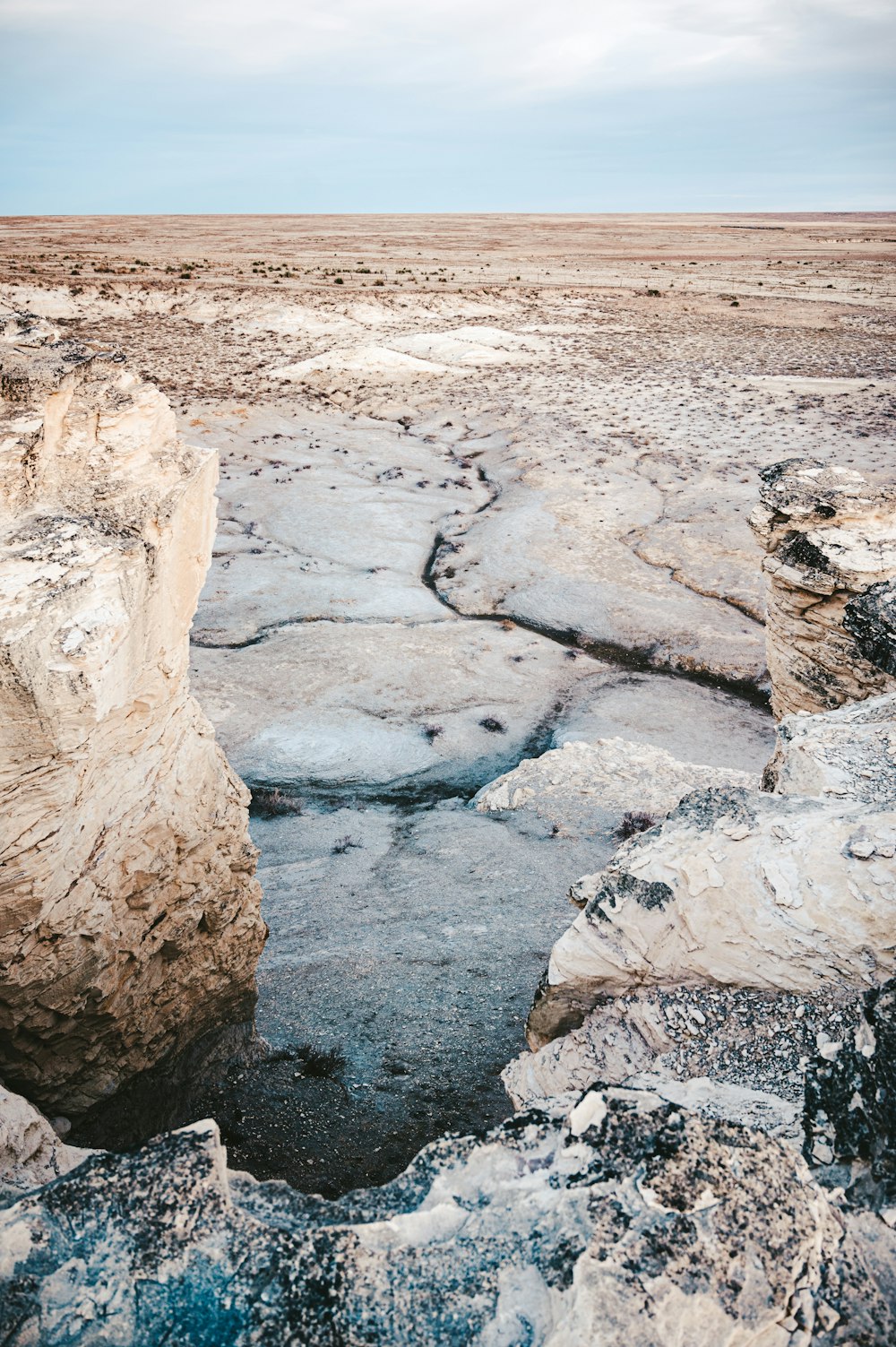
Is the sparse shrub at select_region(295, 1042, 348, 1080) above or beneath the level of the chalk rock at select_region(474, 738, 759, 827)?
above

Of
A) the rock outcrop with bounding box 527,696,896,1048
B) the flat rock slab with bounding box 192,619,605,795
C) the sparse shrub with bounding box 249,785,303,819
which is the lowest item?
the sparse shrub with bounding box 249,785,303,819

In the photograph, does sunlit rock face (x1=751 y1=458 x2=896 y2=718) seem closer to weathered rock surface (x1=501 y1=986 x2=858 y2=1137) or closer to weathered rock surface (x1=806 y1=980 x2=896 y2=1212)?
weathered rock surface (x1=501 y1=986 x2=858 y2=1137)

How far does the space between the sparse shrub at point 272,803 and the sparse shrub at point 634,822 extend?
321 cm

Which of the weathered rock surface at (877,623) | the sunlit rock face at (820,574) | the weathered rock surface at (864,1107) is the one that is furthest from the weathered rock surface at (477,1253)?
the sunlit rock face at (820,574)

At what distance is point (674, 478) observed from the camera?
1733 cm

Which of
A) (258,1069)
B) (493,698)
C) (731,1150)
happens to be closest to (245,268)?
(493,698)

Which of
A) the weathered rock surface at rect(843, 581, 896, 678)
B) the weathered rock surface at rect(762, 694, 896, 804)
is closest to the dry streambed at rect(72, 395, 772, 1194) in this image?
the weathered rock surface at rect(762, 694, 896, 804)

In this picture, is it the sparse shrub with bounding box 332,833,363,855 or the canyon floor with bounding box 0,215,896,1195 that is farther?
the sparse shrub with bounding box 332,833,363,855

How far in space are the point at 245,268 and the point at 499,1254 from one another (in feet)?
140

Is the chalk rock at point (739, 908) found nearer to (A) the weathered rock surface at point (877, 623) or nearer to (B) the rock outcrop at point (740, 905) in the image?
(B) the rock outcrop at point (740, 905)

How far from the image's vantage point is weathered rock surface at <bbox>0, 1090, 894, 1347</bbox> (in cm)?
188

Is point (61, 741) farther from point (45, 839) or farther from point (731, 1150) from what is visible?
point (731, 1150)

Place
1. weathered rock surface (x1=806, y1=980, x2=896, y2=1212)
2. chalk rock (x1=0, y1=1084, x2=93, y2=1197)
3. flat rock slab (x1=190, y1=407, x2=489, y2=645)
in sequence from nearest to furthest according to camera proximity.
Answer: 1. weathered rock surface (x1=806, y1=980, x2=896, y2=1212)
2. chalk rock (x1=0, y1=1084, x2=93, y2=1197)
3. flat rock slab (x1=190, y1=407, x2=489, y2=645)

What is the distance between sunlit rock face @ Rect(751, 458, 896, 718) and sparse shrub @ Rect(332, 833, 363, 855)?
4138 millimetres
